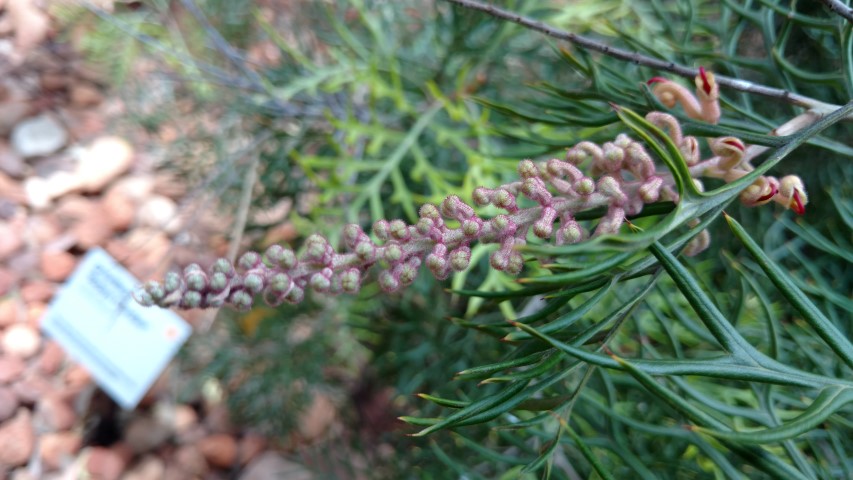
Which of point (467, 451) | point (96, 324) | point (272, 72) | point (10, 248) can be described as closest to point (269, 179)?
point (272, 72)

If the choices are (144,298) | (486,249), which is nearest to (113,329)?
(486,249)

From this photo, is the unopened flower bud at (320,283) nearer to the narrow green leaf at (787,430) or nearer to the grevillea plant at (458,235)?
the grevillea plant at (458,235)

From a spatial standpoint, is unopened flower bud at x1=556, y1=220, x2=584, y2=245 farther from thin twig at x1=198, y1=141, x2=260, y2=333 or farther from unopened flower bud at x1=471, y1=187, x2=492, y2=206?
thin twig at x1=198, y1=141, x2=260, y2=333

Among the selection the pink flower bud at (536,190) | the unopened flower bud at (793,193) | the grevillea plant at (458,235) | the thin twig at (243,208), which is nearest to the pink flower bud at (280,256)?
the grevillea plant at (458,235)

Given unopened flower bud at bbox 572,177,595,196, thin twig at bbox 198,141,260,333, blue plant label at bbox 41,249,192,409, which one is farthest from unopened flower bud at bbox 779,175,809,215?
blue plant label at bbox 41,249,192,409

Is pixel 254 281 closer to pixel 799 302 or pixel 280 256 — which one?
pixel 280 256

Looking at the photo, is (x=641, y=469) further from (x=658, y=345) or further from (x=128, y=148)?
(x=128, y=148)
